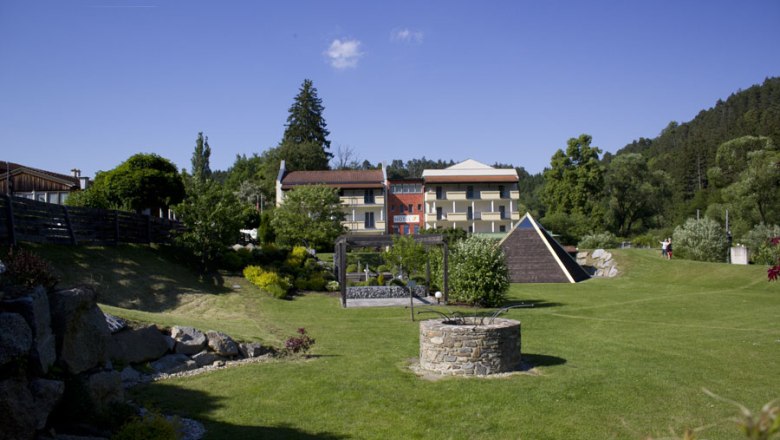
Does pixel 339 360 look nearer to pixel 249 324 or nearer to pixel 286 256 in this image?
pixel 249 324

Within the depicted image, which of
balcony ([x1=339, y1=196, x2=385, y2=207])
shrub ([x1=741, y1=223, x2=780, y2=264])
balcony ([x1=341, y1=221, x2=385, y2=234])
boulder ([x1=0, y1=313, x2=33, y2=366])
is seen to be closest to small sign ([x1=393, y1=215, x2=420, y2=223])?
balcony ([x1=341, y1=221, x2=385, y2=234])

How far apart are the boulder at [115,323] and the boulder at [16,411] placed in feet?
17.6

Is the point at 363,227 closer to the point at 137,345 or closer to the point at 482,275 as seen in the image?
the point at 482,275

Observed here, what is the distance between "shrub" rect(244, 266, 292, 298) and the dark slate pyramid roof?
14.1 metres

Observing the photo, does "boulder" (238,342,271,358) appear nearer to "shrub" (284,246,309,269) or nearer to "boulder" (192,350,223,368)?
"boulder" (192,350,223,368)

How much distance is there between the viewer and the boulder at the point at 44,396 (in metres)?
6.14

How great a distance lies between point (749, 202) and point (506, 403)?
1730 inches

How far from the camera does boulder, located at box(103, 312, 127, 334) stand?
11281mm

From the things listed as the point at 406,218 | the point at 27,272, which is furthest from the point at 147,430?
the point at 406,218

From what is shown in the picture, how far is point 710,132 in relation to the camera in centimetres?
9456

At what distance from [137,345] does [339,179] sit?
153 ft

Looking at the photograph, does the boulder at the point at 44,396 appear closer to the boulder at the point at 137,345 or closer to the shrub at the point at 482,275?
the boulder at the point at 137,345

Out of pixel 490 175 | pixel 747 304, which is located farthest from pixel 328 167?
pixel 747 304

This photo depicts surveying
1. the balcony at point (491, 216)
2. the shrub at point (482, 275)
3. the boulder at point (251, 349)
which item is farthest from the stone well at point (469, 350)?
the balcony at point (491, 216)
